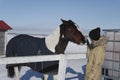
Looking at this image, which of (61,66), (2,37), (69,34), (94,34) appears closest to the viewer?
(94,34)

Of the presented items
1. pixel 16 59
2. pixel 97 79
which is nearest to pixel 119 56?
pixel 97 79

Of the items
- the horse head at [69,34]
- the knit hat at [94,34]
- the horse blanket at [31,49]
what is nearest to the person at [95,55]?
the knit hat at [94,34]

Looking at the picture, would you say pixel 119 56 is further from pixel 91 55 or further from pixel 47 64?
pixel 91 55

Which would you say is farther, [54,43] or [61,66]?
[54,43]

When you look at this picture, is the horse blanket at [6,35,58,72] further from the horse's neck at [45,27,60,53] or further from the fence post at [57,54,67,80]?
the fence post at [57,54,67,80]

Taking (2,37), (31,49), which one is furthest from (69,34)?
(2,37)

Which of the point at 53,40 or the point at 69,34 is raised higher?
the point at 69,34

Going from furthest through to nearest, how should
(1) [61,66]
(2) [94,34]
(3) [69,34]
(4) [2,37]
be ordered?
(4) [2,37], (3) [69,34], (1) [61,66], (2) [94,34]

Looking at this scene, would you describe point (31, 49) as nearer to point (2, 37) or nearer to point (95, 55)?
point (95, 55)

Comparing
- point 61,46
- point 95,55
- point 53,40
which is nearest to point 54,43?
point 53,40

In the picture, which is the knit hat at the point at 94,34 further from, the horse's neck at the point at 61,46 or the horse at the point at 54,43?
the horse's neck at the point at 61,46

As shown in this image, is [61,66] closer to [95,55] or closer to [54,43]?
[54,43]

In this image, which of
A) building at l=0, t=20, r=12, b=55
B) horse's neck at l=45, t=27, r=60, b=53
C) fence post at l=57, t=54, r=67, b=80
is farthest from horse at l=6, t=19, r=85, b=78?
building at l=0, t=20, r=12, b=55

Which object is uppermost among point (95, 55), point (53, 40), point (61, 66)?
point (53, 40)
